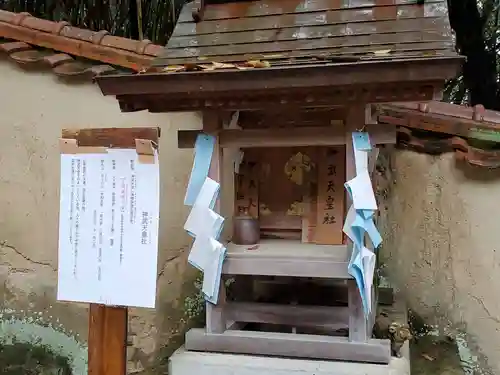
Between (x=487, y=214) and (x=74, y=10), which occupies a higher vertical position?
(x=74, y=10)

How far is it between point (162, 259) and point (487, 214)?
6.07ft

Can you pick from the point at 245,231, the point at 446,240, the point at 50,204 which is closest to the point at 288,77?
the point at 245,231

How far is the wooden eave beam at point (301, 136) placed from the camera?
222 centimetres

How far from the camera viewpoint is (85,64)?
10.7ft

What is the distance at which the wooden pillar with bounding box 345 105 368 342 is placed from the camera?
2209 millimetres

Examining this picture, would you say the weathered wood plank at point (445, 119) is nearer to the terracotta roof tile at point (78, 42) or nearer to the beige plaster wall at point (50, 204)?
the beige plaster wall at point (50, 204)

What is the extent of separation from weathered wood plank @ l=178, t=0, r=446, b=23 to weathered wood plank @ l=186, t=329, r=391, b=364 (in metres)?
1.36

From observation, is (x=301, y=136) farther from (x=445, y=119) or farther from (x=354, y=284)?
(x=445, y=119)

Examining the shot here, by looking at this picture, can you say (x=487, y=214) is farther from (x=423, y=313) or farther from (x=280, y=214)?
(x=280, y=214)

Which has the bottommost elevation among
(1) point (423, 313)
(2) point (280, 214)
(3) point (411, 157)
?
(1) point (423, 313)

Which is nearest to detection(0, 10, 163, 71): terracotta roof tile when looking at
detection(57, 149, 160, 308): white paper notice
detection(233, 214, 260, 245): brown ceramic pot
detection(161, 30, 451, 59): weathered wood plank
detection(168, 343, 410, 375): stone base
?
detection(161, 30, 451, 59): weathered wood plank

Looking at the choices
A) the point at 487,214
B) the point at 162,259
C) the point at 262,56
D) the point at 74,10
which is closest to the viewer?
the point at 262,56

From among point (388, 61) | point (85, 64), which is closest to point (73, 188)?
point (388, 61)

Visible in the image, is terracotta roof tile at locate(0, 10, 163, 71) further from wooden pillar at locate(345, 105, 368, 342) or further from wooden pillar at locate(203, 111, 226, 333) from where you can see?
wooden pillar at locate(345, 105, 368, 342)
